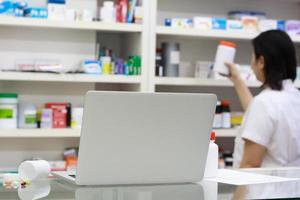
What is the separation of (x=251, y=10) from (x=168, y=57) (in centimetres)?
86

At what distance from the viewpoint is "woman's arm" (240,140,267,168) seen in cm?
273

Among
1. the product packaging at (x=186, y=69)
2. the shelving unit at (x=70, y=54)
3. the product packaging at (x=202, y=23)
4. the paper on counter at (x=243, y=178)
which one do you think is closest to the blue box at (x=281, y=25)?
the shelving unit at (x=70, y=54)

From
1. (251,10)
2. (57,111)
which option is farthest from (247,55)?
(57,111)

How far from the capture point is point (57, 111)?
3391 millimetres

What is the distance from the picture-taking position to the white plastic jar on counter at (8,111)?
3275mm

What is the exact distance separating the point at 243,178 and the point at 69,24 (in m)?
2.03

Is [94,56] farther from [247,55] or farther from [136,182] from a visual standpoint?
[136,182]

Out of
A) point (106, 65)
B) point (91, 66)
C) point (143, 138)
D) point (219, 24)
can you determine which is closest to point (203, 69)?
point (219, 24)

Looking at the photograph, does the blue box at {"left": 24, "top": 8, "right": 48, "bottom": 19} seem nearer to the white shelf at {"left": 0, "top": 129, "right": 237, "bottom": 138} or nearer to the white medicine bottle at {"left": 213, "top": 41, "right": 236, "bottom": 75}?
the white shelf at {"left": 0, "top": 129, "right": 237, "bottom": 138}

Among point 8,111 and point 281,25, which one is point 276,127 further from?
point 8,111

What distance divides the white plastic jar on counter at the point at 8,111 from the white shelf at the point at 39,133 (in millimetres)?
50

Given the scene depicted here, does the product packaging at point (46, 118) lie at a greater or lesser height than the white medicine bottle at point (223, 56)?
lesser

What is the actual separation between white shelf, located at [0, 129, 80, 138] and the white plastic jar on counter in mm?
50

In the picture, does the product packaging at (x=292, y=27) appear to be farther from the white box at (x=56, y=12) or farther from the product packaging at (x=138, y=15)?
the white box at (x=56, y=12)
